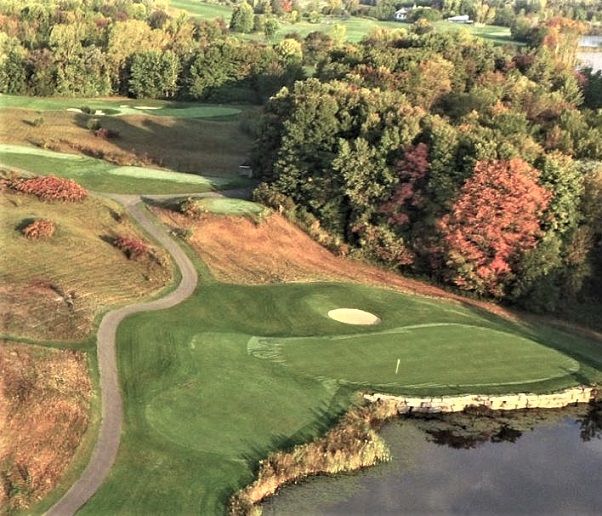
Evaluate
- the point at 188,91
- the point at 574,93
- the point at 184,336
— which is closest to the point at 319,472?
the point at 184,336

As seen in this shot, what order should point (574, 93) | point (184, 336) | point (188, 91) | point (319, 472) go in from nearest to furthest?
point (319, 472) < point (184, 336) < point (574, 93) < point (188, 91)

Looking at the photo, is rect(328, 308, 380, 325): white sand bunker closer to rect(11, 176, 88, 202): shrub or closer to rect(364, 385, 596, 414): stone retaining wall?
rect(364, 385, 596, 414): stone retaining wall

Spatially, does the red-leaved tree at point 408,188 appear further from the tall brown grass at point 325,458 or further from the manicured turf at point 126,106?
the manicured turf at point 126,106

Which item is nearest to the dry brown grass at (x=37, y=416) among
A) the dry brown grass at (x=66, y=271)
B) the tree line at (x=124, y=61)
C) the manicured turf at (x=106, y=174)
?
the dry brown grass at (x=66, y=271)

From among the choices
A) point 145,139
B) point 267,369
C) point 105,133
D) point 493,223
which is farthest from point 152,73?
point 267,369

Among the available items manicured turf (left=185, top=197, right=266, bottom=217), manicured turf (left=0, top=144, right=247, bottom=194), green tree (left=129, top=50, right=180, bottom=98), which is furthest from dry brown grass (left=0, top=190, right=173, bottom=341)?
green tree (left=129, top=50, right=180, bottom=98)

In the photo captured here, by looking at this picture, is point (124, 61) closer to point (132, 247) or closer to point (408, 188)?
point (408, 188)

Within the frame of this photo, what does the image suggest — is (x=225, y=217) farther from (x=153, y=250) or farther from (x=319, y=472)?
(x=319, y=472)
